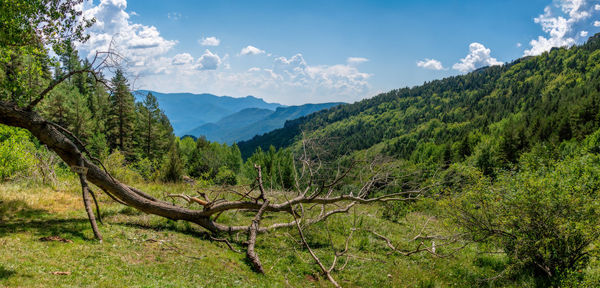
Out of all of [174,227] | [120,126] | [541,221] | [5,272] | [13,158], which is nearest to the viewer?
[5,272]

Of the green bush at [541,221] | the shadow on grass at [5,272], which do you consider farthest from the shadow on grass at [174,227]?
the green bush at [541,221]

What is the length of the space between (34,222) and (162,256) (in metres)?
3.69

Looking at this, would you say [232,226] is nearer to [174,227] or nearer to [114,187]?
[174,227]

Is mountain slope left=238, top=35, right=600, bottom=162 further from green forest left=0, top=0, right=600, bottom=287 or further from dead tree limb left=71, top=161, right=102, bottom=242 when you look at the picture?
dead tree limb left=71, top=161, right=102, bottom=242

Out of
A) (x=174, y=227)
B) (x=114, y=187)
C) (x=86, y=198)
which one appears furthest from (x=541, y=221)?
(x=114, y=187)

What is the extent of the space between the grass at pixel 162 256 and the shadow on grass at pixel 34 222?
20 millimetres

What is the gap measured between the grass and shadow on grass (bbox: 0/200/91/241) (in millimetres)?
20

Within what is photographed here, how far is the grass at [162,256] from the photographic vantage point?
18.8 ft

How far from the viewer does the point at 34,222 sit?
24.9 feet

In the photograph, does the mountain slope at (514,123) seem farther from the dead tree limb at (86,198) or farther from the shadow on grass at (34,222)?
the shadow on grass at (34,222)

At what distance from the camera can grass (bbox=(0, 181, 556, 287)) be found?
572 cm

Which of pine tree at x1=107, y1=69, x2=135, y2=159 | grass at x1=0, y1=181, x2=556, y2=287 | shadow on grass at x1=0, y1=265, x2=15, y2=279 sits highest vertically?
pine tree at x1=107, y1=69, x2=135, y2=159

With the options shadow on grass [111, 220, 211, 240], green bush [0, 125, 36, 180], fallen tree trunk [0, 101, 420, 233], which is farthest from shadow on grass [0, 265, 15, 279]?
green bush [0, 125, 36, 180]

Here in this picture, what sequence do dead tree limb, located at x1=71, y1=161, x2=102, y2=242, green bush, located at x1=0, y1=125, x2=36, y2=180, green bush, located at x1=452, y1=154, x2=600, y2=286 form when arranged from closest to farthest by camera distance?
1. dead tree limb, located at x1=71, y1=161, x2=102, y2=242
2. green bush, located at x1=452, y1=154, x2=600, y2=286
3. green bush, located at x1=0, y1=125, x2=36, y2=180
